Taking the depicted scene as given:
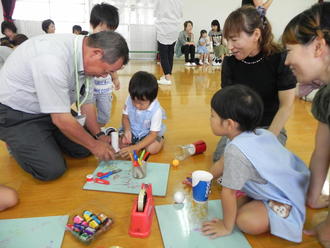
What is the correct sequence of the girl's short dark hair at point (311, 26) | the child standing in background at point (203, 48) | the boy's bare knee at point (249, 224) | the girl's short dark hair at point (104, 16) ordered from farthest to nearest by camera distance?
the child standing in background at point (203, 48)
the girl's short dark hair at point (104, 16)
the boy's bare knee at point (249, 224)
the girl's short dark hair at point (311, 26)

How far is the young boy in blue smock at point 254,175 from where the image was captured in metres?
0.84

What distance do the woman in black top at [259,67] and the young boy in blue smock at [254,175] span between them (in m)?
0.30

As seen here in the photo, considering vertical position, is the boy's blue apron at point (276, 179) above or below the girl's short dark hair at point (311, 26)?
below

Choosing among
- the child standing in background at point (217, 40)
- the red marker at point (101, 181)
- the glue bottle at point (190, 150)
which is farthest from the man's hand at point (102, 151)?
the child standing in background at point (217, 40)

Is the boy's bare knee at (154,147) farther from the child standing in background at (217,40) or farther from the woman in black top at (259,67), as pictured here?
the child standing in background at (217,40)

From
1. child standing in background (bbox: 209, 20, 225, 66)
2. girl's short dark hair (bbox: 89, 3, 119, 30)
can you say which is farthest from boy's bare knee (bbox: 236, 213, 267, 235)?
child standing in background (bbox: 209, 20, 225, 66)

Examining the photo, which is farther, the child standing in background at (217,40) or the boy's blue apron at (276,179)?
the child standing in background at (217,40)

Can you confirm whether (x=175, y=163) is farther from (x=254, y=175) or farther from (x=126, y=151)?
(x=254, y=175)

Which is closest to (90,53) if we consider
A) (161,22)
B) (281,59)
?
(281,59)

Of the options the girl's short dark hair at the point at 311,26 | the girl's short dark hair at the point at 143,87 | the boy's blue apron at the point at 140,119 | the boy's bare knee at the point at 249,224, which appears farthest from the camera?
the boy's blue apron at the point at 140,119

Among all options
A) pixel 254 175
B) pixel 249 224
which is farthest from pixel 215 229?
pixel 254 175

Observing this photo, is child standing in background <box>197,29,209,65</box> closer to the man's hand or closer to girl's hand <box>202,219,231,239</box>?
the man's hand

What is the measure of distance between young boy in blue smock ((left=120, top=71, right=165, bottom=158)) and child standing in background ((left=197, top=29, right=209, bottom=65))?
4.03 meters

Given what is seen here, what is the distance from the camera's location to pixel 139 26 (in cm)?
526
